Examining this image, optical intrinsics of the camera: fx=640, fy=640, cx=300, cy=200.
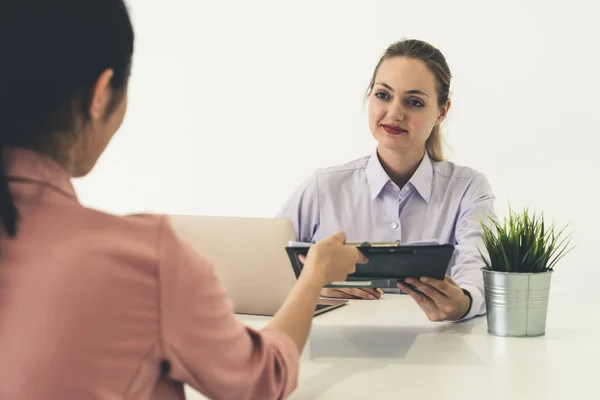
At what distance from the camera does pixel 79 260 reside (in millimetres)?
714

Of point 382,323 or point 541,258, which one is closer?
point 541,258

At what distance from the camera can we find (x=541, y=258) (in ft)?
4.65

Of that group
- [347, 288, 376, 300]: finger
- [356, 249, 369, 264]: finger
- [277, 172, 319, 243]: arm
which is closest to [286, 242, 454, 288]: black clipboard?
[356, 249, 369, 264]: finger

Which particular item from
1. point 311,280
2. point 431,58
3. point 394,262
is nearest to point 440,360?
point 394,262

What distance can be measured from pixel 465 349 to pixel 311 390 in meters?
0.40

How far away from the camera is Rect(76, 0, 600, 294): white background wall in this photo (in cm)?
320

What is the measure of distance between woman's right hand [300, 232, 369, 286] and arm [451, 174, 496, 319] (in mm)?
482

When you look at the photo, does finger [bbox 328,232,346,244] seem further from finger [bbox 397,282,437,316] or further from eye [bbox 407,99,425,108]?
eye [bbox 407,99,425,108]

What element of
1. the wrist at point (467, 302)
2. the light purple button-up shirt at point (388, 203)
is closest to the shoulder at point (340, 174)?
the light purple button-up shirt at point (388, 203)

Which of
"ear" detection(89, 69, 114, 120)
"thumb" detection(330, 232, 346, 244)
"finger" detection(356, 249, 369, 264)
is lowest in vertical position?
"finger" detection(356, 249, 369, 264)

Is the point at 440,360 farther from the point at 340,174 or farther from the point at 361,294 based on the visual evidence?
the point at 340,174

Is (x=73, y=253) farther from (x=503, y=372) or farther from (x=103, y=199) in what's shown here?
(x=103, y=199)

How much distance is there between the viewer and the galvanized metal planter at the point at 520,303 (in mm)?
1412

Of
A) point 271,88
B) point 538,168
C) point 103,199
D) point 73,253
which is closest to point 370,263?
point 73,253
